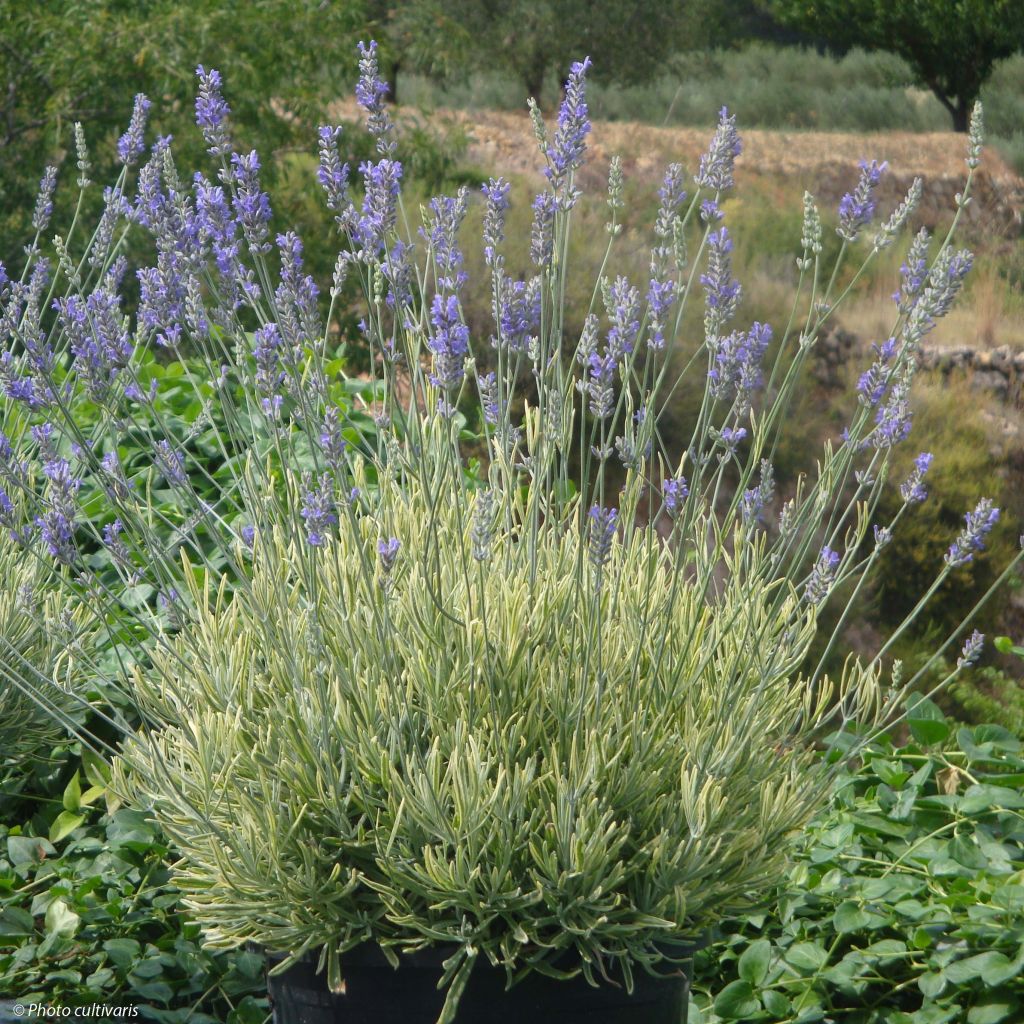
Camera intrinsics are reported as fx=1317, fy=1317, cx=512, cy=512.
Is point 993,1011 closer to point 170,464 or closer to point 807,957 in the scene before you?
point 807,957

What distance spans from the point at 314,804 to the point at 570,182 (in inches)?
40.3

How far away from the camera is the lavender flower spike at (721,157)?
6.42 feet

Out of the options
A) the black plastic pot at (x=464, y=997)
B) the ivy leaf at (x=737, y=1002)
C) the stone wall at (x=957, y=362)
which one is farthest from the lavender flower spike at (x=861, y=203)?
the stone wall at (x=957, y=362)

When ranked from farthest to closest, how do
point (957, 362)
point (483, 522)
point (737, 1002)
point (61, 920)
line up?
1. point (957, 362)
2. point (61, 920)
3. point (737, 1002)
4. point (483, 522)

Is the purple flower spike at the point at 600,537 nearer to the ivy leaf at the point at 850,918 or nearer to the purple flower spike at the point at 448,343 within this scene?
the purple flower spike at the point at 448,343

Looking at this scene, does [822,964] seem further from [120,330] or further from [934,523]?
[934,523]

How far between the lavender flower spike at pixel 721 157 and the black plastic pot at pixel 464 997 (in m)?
1.22

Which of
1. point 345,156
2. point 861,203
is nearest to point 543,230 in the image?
point 861,203

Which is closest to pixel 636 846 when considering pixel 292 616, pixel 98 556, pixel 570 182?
pixel 292 616

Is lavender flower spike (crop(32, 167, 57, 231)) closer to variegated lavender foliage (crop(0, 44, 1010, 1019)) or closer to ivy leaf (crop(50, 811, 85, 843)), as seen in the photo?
variegated lavender foliage (crop(0, 44, 1010, 1019))

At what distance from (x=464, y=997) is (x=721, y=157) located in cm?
132

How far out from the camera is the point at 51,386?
1994 mm

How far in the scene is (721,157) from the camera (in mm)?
1982

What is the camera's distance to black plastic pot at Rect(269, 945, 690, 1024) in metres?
1.96
